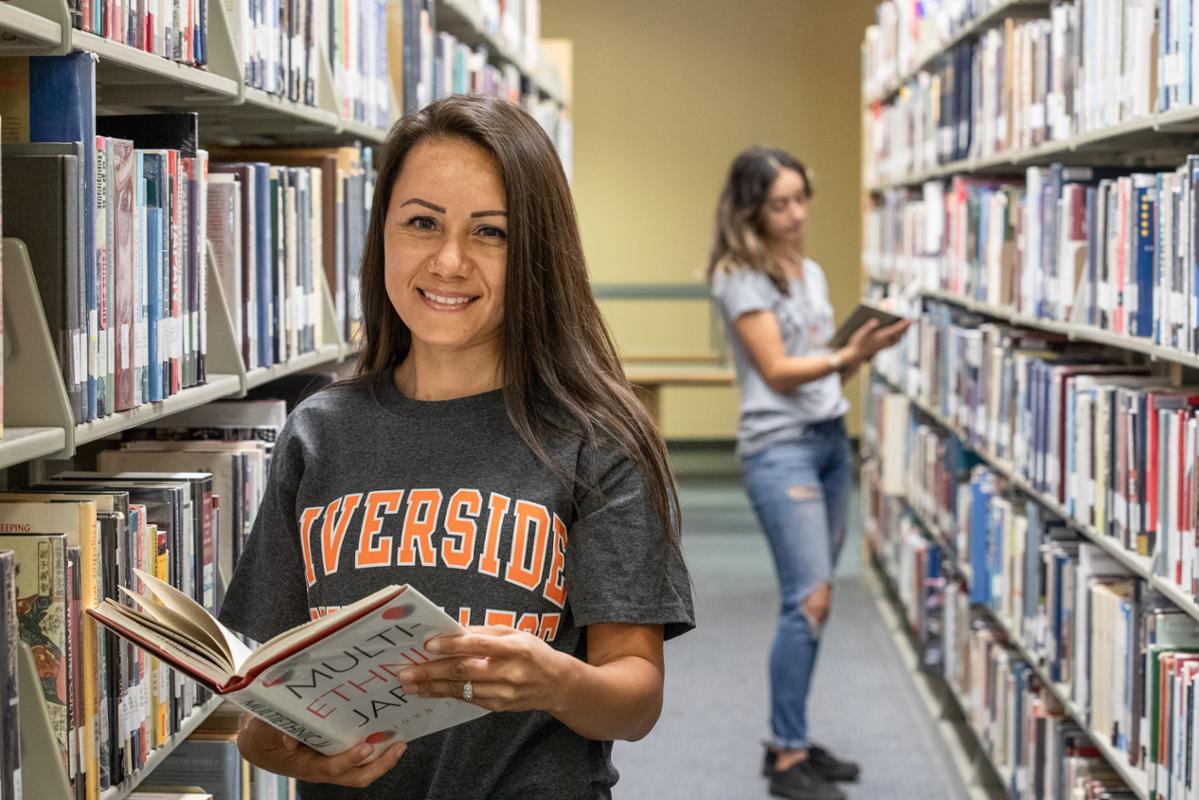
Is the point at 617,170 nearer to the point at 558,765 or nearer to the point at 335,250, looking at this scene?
the point at 335,250

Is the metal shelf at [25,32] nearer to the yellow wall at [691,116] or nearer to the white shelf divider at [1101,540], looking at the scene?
the white shelf divider at [1101,540]

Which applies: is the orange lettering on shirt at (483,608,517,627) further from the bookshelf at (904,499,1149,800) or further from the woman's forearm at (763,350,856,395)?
the woman's forearm at (763,350,856,395)

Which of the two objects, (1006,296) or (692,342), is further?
(692,342)

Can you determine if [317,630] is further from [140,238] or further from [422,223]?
[140,238]

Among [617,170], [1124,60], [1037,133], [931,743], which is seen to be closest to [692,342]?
[617,170]

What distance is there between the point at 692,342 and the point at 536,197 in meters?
8.43

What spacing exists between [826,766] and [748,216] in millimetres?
1448

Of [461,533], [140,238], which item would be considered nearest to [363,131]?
[140,238]

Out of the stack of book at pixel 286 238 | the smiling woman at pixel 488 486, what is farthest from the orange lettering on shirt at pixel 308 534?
the stack of book at pixel 286 238

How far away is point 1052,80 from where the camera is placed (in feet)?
10.7

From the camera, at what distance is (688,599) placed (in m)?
1.51

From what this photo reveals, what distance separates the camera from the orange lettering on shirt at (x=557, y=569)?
1481 mm

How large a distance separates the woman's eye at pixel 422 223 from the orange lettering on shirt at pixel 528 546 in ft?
1.00

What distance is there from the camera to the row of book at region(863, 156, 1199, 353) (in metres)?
2.33
